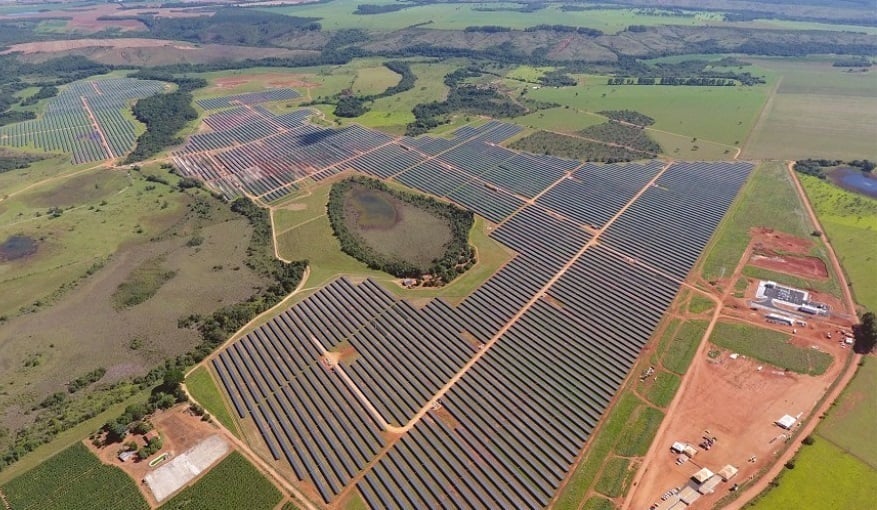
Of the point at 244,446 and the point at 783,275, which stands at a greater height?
the point at 783,275

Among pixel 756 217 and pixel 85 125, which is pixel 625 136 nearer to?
pixel 756 217

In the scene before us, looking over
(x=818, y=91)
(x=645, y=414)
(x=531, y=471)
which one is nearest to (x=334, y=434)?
(x=531, y=471)

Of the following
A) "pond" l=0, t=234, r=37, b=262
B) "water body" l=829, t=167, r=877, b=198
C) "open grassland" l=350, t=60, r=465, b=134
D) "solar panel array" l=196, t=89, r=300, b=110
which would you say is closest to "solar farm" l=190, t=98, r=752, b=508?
"water body" l=829, t=167, r=877, b=198

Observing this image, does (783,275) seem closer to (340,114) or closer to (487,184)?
(487,184)

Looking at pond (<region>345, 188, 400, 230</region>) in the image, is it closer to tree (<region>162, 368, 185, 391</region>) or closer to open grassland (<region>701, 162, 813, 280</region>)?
tree (<region>162, 368, 185, 391</region>)

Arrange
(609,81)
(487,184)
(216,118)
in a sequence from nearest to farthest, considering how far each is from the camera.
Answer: (487,184)
(216,118)
(609,81)

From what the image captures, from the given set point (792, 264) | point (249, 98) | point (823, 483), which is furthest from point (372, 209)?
point (249, 98)
